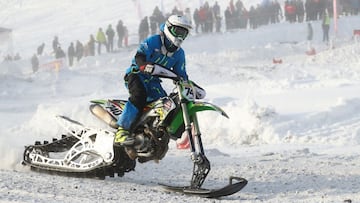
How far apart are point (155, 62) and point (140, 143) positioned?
1.03 m

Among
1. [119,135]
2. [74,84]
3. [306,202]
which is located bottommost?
[74,84]

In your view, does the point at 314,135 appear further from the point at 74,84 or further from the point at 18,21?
the point at 18,21

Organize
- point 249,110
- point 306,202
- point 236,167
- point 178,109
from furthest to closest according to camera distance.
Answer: point 249,110
point 236,167
point 178,109
point 306,202

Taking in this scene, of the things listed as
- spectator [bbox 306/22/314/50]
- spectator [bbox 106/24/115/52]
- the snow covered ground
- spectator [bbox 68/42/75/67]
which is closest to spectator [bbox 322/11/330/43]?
the snow covered ground

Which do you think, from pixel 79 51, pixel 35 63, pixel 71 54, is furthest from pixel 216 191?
pixel 79 51

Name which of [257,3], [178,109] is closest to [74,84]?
[257,3]

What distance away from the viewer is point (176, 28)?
773 centimetres

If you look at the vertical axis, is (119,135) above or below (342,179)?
above

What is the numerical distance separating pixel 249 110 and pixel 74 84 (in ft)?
42.3

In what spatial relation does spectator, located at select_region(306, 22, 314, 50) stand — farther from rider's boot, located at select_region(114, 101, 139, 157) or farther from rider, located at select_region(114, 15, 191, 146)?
rider's boot, located at select_region(114, 101, 139, 157)

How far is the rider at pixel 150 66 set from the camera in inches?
306

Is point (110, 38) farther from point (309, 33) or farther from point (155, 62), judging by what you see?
point (155, 62)

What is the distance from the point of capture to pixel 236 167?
32.4 ft

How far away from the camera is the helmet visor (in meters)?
7.74
